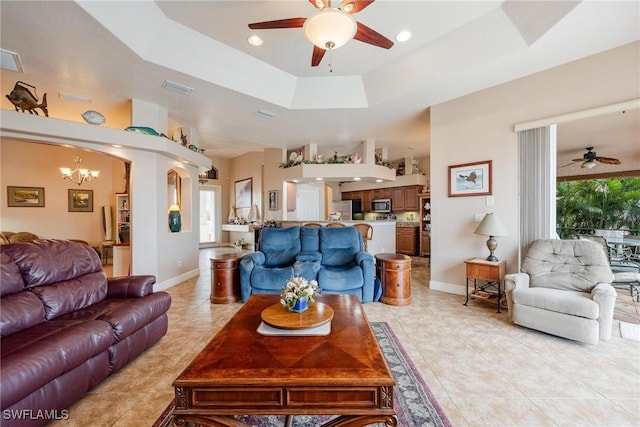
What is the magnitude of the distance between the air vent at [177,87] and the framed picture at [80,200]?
4.56 metres

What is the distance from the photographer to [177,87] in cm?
361

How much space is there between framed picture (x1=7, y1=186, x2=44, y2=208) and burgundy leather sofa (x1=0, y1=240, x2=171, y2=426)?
199 inches

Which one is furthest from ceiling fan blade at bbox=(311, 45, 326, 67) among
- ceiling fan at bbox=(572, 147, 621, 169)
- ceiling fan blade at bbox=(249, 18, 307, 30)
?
ceiling fan at bbox=(572, 147, 621, 169)

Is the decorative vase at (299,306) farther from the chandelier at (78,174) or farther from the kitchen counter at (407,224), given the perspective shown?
the kitchen counter at (407,224)

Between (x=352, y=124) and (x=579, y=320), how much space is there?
4242mm

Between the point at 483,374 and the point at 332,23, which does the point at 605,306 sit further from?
the point at 332,23

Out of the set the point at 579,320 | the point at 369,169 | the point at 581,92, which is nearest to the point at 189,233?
the point at 369,169

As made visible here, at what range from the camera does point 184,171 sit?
16.8 ft

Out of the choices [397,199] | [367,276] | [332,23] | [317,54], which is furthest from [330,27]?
[397,199]

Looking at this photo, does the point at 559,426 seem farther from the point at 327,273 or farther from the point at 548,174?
the point at 548,174

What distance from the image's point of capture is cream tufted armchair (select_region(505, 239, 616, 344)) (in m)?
2.33

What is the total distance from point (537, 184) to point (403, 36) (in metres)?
2.46

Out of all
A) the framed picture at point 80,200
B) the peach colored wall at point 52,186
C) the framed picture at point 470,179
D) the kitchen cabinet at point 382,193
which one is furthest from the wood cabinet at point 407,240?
the framed picture at point 80,200

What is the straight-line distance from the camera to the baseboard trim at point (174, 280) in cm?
425
